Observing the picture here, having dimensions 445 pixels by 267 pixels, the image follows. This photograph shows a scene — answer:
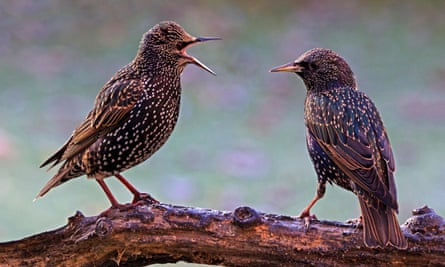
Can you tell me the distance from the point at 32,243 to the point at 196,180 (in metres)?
3.32

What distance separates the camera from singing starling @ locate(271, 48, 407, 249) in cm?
315

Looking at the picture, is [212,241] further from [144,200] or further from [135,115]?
[135,115]

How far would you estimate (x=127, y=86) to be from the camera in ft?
11.3

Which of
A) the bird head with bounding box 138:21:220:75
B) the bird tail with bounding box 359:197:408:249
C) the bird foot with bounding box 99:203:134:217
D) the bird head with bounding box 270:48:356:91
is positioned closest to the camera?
the bird tail with bounding box 359:197:408:249

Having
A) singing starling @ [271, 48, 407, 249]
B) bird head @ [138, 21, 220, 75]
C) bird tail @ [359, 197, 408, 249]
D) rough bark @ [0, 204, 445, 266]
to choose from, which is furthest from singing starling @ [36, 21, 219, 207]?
bird tail @ [359, 197, 408, 249]

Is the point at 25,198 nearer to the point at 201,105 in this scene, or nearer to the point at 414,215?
the point at 201,105

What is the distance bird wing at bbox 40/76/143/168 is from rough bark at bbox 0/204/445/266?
0.30 m

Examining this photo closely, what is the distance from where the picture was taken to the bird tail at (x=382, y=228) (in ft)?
10.2

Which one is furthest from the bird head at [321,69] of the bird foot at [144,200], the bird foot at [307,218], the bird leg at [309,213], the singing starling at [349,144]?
the bird foot at [144,200]

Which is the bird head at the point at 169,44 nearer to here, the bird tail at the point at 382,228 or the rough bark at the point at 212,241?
the rough bark at the point at 212,241

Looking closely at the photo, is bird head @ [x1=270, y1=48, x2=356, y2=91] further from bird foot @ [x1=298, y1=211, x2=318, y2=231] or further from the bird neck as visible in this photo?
bird foot @ [x1=298, y1=211, x2=318, y2=231]

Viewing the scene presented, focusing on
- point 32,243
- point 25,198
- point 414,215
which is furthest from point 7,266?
point 25,198

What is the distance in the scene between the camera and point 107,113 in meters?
3.42

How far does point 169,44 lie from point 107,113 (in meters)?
0.35
